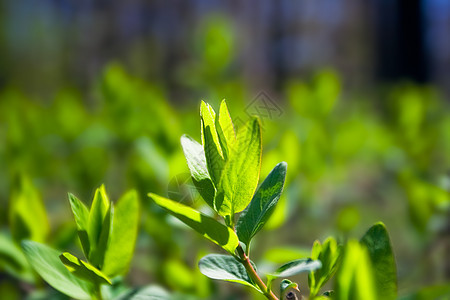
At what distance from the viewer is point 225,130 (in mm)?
353

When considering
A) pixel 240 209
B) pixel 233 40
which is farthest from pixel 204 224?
pixel 233 40

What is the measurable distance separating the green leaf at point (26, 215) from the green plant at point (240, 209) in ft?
0.75

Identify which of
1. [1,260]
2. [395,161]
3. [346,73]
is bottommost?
[346,73]

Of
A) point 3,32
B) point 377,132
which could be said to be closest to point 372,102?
point 377,132

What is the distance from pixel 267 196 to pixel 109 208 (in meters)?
0.10

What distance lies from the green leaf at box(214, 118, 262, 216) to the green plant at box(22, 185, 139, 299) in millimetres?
69

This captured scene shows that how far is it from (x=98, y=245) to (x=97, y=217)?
0.06 ft

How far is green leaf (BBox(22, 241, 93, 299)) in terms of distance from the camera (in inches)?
14.4

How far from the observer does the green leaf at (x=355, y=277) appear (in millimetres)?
271

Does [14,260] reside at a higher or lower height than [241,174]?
lower

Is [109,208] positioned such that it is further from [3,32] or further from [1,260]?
[3,32]

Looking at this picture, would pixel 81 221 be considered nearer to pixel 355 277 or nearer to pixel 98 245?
pixel 98 245

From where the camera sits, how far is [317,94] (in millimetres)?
1077

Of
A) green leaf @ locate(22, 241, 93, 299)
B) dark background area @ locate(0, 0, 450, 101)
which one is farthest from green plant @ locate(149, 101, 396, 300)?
dark background area @ locate(0, 0, 450, 101)
